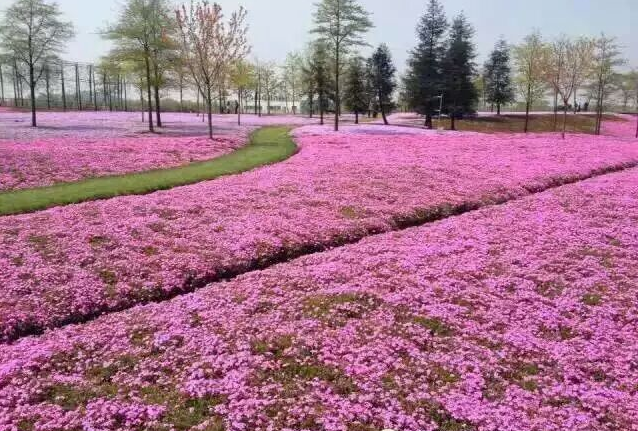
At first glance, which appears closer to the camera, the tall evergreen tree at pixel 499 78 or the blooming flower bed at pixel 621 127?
the blooming flower bed at pixel 621 127

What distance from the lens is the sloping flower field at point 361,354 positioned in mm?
6684

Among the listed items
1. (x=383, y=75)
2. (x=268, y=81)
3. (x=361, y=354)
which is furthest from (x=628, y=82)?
(x=361, y=354)

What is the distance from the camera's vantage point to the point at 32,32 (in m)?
46.8

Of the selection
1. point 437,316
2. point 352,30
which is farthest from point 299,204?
point 352,30

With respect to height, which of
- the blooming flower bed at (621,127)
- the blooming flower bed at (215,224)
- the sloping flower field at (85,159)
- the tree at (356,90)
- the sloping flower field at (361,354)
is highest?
the tree at (356,90)

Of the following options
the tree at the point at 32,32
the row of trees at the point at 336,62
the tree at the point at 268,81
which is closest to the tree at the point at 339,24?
the row of trees at the point at 336,62

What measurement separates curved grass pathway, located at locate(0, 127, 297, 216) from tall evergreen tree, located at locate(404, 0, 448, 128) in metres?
47.7

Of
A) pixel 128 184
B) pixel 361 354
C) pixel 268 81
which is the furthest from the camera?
pixel 268 81

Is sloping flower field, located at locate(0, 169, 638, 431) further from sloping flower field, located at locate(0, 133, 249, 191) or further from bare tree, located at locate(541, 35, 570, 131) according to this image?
bare tree, located at locate(541, 35, 570, 131)

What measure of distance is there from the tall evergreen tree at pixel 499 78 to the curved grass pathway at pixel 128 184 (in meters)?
72.4

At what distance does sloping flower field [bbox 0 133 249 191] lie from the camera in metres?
21.8

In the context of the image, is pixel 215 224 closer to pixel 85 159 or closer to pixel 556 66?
pixel 85 159

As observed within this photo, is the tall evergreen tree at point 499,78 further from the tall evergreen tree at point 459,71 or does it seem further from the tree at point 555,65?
the tree at point 555,65

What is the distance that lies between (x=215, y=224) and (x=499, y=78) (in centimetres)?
8848
